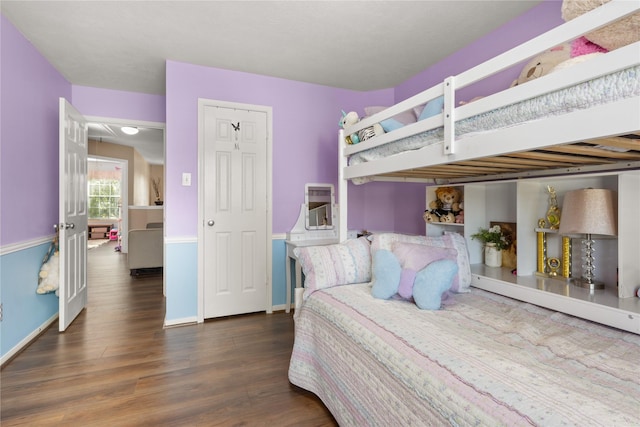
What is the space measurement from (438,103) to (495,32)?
1.23 metres

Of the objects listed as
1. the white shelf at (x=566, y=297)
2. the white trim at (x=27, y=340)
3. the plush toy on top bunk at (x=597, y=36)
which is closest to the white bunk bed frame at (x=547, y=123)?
the plush toy on top bunk at (x=597, y=36)

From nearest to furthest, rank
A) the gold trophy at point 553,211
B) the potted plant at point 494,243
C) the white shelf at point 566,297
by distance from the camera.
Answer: the white shelf at point 566,297 < the gold trophy at point 553,211 < the potted plant at point 494,243

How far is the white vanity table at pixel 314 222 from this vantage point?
3.29 metres

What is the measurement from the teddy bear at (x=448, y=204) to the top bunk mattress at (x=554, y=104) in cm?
99

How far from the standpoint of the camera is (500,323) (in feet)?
4.63

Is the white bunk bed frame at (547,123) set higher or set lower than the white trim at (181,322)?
higher

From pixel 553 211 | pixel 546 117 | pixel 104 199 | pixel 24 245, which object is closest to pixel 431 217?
pixel 553 211

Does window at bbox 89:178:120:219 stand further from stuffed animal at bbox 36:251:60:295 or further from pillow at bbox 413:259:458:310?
pillow at bbox 413:259:458:310

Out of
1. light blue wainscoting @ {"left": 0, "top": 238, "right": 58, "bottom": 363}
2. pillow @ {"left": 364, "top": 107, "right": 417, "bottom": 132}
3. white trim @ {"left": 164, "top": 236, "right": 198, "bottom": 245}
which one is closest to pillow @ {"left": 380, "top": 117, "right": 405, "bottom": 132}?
pillow @ {"left": 364, "top": 107, "right": 417, "bottom": 132}

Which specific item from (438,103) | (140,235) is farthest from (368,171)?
(140,235)

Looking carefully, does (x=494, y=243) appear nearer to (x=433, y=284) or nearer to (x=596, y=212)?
(x=596, y=212)

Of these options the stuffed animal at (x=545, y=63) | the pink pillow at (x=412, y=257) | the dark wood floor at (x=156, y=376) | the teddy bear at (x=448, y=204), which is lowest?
the dark wood floor at (x=156, y=376)

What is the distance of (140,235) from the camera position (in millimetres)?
4875

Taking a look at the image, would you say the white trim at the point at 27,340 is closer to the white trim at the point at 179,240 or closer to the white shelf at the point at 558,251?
the white trim at the point at 179,240
